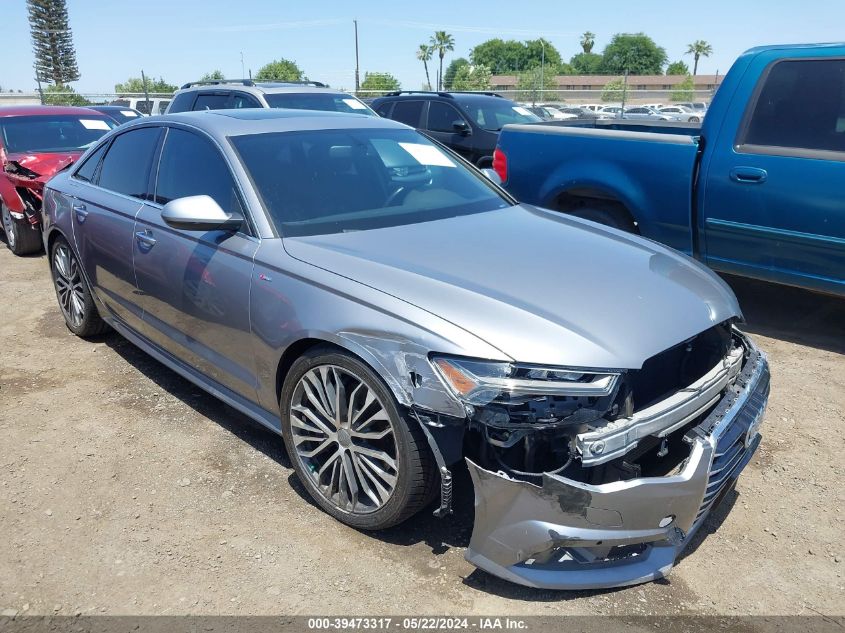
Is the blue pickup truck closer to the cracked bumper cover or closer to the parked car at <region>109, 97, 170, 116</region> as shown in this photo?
the cracked bumper cover


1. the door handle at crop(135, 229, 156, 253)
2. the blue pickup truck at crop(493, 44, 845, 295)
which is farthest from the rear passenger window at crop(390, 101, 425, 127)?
the door handle at crop(135, 229, 156, 253)

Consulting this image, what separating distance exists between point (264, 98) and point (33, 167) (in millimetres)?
2752

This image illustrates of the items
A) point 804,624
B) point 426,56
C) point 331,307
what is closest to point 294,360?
point 331,307

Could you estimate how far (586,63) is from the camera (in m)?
128

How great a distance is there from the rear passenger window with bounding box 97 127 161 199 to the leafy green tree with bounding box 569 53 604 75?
129m

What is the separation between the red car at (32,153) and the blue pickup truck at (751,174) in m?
5.34

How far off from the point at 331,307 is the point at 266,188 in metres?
0.87

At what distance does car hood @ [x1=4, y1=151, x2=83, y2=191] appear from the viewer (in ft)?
24.7

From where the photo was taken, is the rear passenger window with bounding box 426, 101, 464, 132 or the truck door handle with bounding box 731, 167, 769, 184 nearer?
the truck door handle with bounding box 731, 167, 769, 184

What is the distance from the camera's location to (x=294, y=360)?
2959 mm

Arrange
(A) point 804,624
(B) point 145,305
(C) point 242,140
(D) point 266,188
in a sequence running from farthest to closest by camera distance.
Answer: (B) point 145,305 → (C) point 242,140 → (D) point 266,188 → (A) point 804,624

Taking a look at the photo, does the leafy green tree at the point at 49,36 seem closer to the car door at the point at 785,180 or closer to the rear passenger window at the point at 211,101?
the rear passenger window at the point at 211,101

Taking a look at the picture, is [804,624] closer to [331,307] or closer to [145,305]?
[331,307]

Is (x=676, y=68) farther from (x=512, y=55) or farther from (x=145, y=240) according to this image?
(x=145, y=240)
